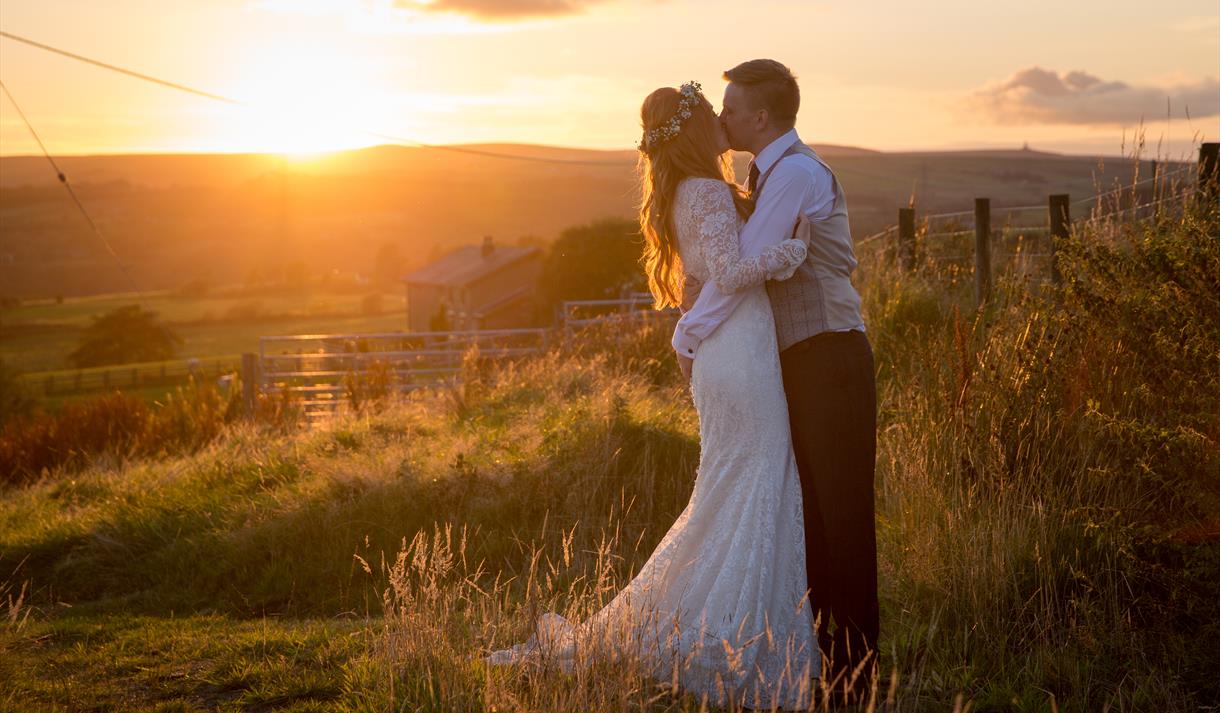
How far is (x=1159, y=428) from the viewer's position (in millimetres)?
4715

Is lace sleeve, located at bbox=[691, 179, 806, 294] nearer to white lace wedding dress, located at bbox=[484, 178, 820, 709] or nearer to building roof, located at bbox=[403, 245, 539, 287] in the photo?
white lace wedding dress, located at bbox=[484, 178, 820, 709]

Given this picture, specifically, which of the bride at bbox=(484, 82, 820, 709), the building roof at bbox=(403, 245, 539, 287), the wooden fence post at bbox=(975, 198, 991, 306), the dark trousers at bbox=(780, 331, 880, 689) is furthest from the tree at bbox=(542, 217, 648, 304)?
the dark trousers at bbox=(780, 331, 880, 689)

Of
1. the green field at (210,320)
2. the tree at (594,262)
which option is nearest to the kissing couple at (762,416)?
the tree at (594,262)

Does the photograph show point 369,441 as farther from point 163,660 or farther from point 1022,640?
point 1022,640

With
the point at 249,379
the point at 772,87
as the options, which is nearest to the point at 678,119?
the point at 772,87

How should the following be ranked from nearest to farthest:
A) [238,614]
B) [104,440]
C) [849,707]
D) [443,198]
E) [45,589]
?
[849,707] → [238,614] → [45,589] → [104,440] → [443,198]

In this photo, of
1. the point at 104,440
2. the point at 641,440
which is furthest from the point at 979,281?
the point at 104,440

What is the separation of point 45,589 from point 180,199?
110m

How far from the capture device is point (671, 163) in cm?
419

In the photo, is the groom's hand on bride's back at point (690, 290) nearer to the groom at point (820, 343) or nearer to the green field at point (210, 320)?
the groom at point (820, 343)

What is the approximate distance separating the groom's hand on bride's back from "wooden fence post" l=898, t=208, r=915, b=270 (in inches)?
328

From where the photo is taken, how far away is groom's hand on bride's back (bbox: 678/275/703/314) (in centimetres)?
433

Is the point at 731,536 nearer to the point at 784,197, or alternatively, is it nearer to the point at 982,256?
the point at 784,197

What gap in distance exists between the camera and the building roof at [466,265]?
178 feet
